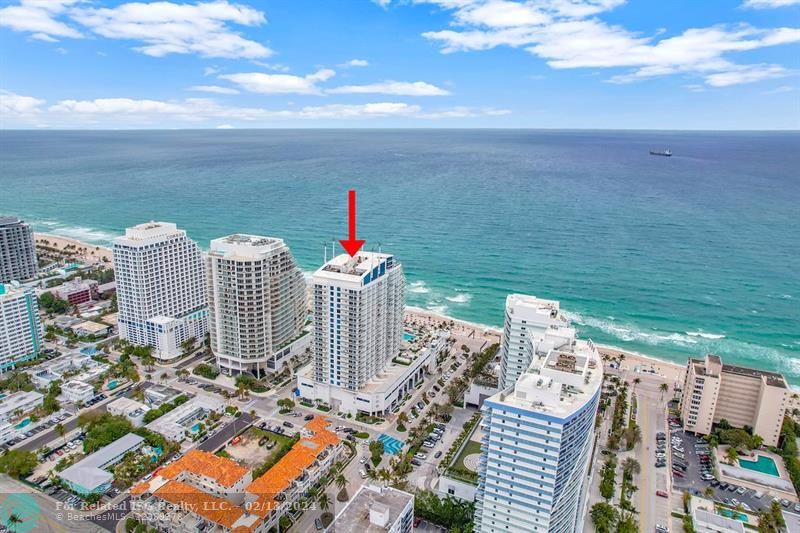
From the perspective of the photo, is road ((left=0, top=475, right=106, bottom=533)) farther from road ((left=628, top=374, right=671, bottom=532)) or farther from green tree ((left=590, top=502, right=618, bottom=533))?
road ((left=628, top=374, right=671, bottom=532))

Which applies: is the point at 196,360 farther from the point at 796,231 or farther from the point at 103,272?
the point at 796,231

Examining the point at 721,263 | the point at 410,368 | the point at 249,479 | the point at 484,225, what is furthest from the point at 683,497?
the point at 484,225

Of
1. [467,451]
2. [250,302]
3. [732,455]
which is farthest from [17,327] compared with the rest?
[732,455]

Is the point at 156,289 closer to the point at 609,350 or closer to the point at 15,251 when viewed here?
the point at 15,251

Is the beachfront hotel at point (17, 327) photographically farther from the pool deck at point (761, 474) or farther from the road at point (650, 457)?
the pool deck at point (761, 474)

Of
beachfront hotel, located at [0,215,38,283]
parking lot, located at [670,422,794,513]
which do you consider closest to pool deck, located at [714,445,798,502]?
parking lot, located at [670,422,794,513]
